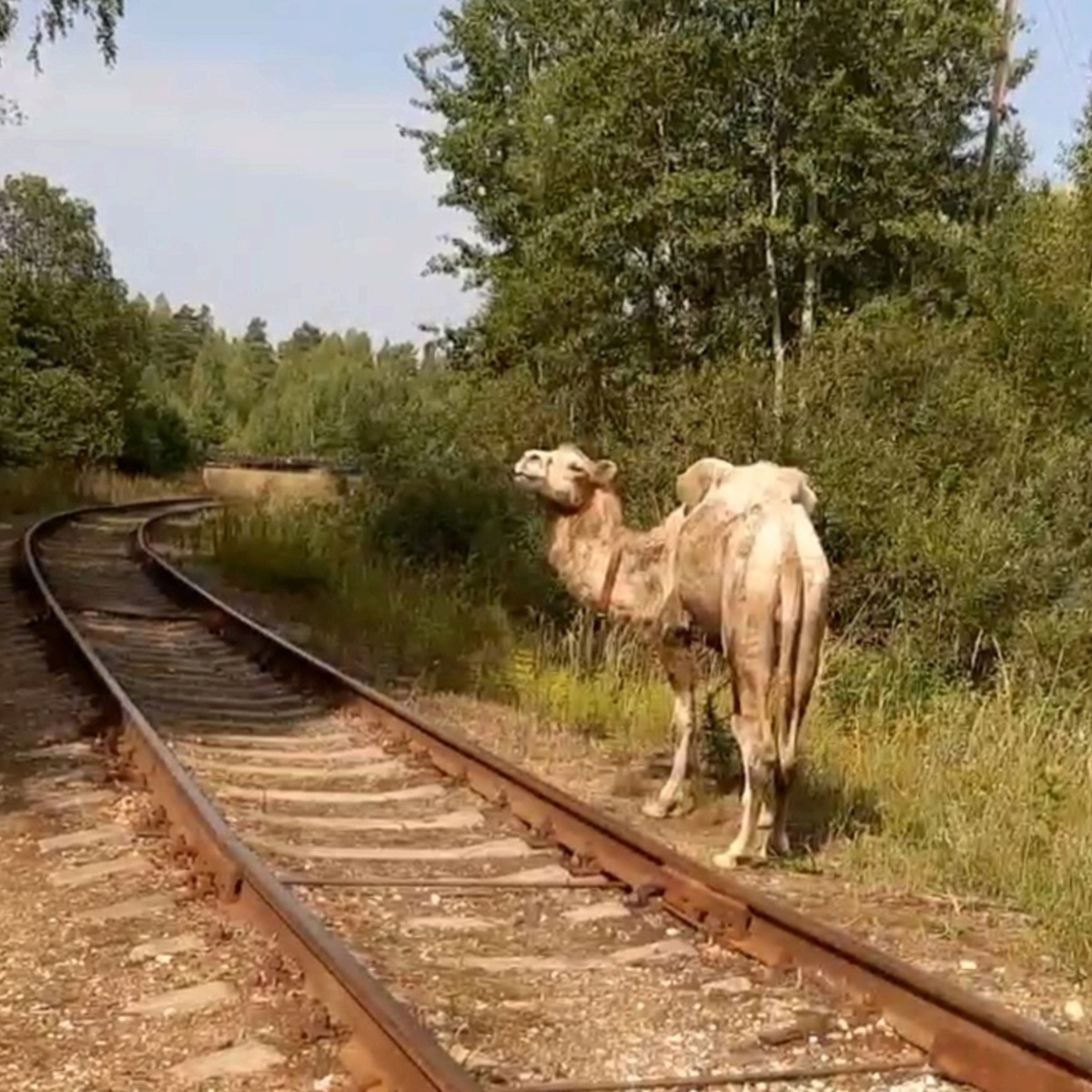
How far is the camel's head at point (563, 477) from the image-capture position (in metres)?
9.42

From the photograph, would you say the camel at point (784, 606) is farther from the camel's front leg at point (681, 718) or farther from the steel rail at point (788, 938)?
the camel's front leg at point (681, 718)

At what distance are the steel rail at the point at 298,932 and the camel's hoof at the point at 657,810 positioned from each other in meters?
2.26

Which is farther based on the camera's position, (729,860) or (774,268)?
(774,268)

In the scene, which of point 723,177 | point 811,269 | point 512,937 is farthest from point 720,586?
point 811,269

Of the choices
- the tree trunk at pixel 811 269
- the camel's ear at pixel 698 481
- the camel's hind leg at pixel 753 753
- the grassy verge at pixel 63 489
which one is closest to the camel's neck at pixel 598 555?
the camel's ear at pixel 698 481

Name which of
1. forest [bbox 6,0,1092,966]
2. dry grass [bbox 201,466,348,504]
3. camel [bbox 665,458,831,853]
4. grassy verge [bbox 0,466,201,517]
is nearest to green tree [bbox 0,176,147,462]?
grassy verge [bbox 0,466,201,517]

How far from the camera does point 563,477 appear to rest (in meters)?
9.41

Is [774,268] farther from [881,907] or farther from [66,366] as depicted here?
[66,366]

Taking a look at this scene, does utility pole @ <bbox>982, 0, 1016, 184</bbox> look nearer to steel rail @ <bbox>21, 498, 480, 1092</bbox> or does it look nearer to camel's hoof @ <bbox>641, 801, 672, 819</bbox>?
camel's hoof @ <bbox>641, 801, 672, 819</bbox>

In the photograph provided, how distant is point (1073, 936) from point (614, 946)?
1.77 meters

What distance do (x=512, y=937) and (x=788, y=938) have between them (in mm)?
1056

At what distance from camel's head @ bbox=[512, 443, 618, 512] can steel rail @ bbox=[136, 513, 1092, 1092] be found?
1.44 m

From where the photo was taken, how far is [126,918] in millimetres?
6699

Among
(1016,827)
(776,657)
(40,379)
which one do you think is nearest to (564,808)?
(776,657)
